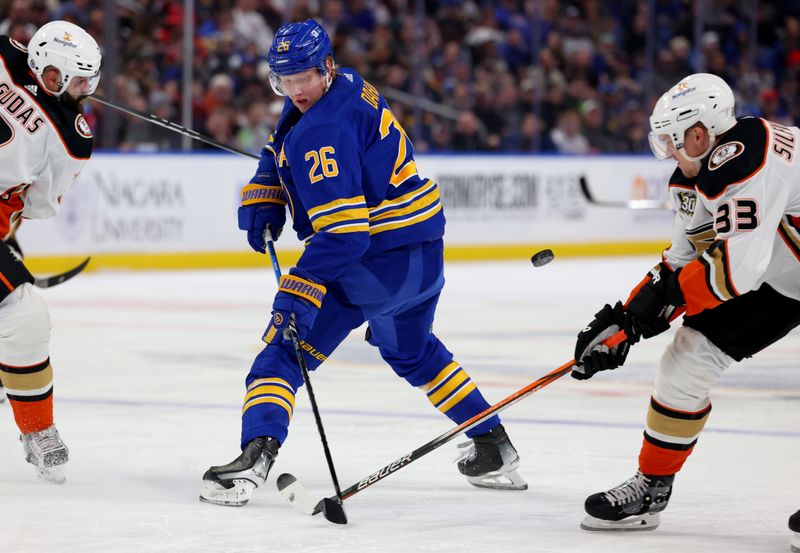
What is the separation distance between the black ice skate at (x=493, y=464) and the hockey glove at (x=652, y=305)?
688 mm

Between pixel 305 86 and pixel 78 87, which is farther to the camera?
pixel 78 87

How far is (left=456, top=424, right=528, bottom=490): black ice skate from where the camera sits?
374cm

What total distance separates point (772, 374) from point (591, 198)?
5973 mm

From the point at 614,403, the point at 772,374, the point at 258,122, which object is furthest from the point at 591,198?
the point at 614,403

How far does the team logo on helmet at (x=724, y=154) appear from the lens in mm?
2971

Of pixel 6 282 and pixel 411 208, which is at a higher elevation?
pixel 411 208

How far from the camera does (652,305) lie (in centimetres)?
314

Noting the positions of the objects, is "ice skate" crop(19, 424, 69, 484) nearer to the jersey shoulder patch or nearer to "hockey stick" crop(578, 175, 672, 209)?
the jersey shoulder patch

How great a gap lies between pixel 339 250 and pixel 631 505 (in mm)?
948

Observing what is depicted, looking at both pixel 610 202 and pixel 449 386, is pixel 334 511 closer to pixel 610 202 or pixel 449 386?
pixel 449 386

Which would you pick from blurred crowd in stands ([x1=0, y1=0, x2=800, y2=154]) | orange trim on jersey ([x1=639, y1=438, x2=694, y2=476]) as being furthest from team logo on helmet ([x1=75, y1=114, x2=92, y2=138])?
blurred crowd in stands ([x1=0, y1=0, x2=800, y2=154])

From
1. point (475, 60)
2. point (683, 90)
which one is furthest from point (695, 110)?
point (475, 60)

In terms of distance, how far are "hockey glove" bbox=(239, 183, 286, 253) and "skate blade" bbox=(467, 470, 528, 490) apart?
88 centimetres

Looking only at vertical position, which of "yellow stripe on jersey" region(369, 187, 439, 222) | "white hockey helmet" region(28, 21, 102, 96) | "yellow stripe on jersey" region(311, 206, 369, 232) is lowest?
"yellow stripe on jersey" region(369, 187, 439, 222)
